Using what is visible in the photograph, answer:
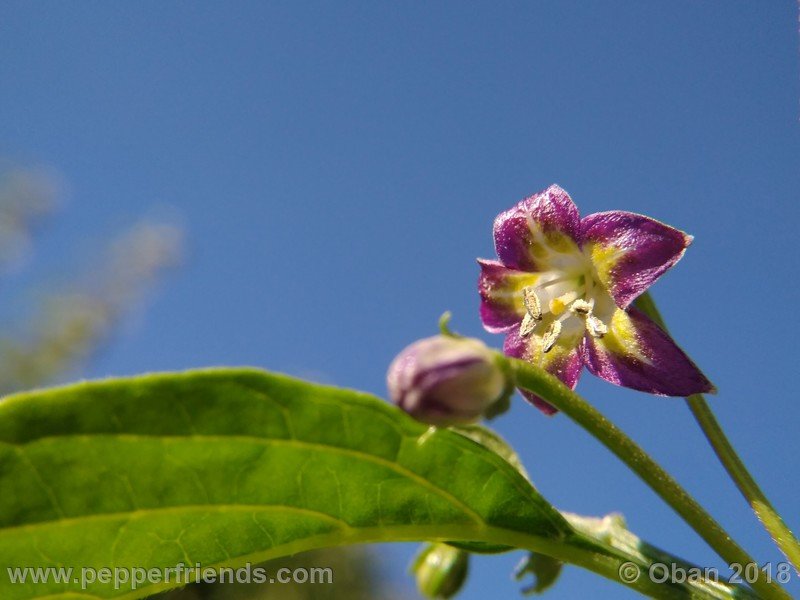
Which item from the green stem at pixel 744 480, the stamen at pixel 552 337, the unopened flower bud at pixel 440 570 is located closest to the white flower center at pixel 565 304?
the stamen at pixel 552 337

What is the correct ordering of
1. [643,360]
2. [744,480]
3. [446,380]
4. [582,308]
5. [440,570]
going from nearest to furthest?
1. [446,380]
2. [744,480]
3. [643,360]
4. [582,308]
5. [440,570]

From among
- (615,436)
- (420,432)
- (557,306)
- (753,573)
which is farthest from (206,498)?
(557,306)

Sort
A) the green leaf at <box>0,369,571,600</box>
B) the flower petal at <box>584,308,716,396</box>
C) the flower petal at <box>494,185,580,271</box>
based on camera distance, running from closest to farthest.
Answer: the green leaf at <box>0,369,571,600</box>, the flower petal at <box>584,308,716,396</box>, the flower petal at <box>494,185,580,271</box>

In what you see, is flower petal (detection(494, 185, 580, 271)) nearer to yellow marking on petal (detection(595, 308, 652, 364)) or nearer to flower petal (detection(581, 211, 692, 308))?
flower petal (detection(581, 211, 692, 308))

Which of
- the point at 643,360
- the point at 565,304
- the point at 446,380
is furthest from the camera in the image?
the point at 565,304

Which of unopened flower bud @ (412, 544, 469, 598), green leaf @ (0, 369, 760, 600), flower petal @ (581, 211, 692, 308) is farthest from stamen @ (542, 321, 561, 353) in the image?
unopened flower bud @ (412, 544, 469, 598)

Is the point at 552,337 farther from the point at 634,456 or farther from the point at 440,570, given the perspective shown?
the point at 440,570

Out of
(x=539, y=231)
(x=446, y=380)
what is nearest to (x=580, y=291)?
(x=539, y=231)
